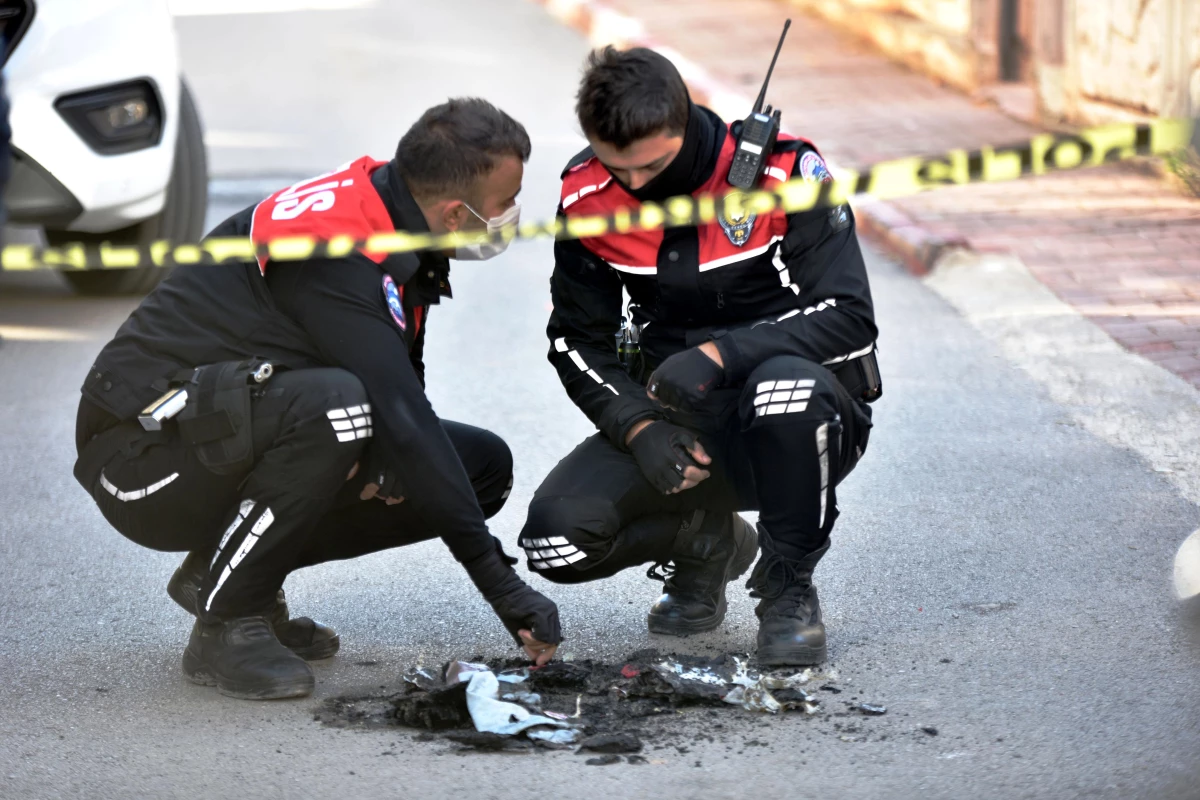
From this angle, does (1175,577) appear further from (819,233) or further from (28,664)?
(28,664)

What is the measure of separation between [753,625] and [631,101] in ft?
4.20

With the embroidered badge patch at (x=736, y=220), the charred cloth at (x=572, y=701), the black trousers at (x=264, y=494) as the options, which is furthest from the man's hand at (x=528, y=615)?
the embroidered badge patch at (x=736, y=220)

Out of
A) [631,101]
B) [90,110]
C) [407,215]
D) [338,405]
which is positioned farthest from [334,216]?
[90,110]

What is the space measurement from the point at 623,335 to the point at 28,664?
1.57 m

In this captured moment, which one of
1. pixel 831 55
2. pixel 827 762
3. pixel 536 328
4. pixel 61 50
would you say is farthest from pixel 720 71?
pixel 827 762

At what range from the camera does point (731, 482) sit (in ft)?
11.5

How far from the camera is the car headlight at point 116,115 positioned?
582 centimetres

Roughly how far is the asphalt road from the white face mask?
95cm

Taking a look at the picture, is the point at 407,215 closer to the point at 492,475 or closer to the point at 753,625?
the point at 492,475

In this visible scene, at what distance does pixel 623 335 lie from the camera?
364 cm

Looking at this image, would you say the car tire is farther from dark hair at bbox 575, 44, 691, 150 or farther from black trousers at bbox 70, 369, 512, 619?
dark hair at bbox 575, 44, 691, 150

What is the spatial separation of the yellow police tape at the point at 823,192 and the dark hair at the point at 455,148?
0.36ft

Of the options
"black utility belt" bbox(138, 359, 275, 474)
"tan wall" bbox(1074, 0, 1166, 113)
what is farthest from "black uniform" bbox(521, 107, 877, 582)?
"tan wall" bbox(1074, 0, 1166, 113)

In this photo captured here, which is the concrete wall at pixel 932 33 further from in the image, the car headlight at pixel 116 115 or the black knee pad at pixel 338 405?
the black knee pad at pixel 338 405
